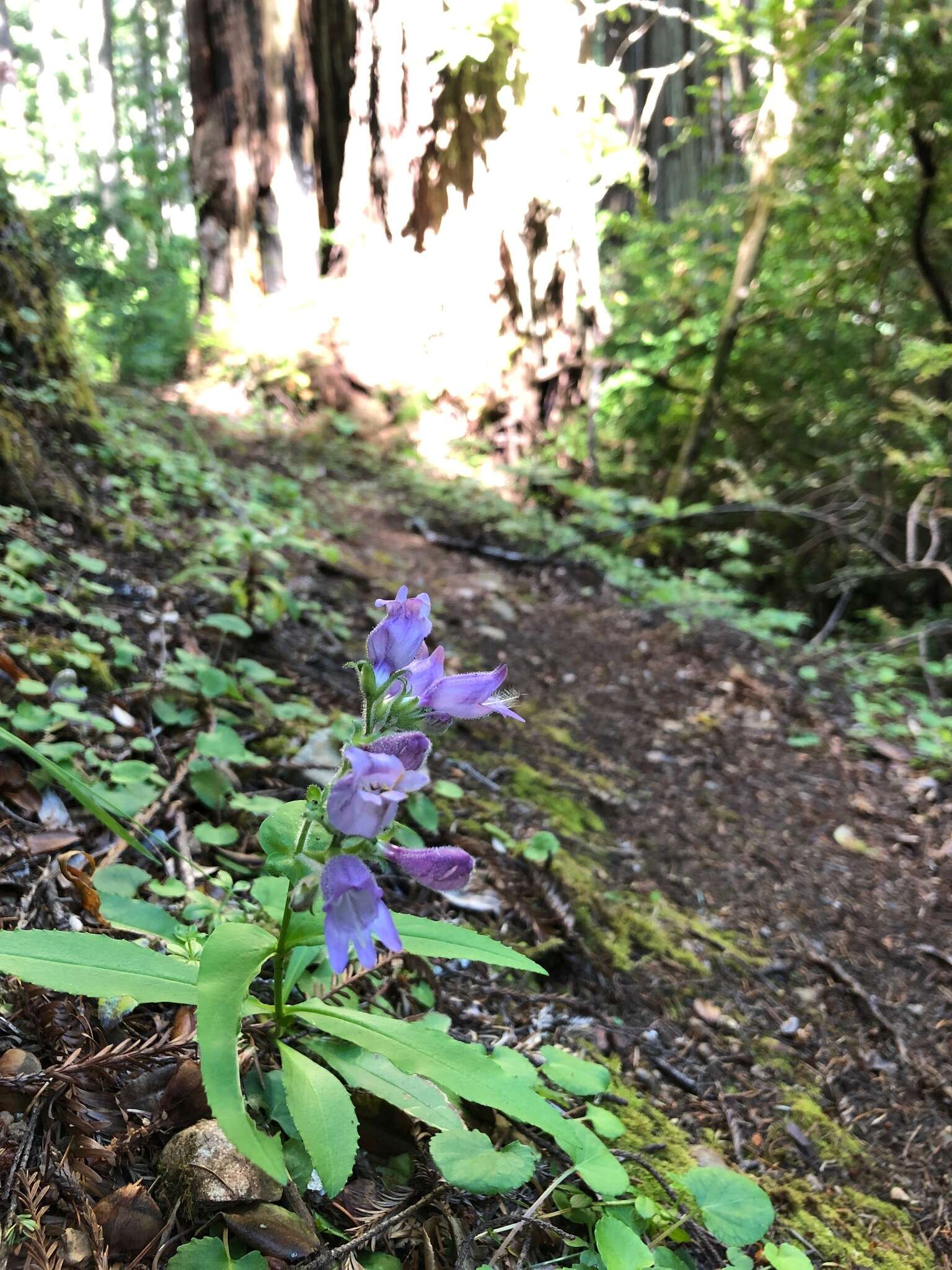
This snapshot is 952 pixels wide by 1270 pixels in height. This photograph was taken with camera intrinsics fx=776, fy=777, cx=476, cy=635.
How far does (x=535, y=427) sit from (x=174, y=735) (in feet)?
18.9

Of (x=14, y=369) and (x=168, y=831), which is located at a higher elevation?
(x=14, y=369)

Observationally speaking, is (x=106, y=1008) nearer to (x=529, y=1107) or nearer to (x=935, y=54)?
(x=529, y=1107)

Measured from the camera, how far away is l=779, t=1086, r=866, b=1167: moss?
5.58 feet

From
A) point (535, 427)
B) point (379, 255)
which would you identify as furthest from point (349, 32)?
point (535, 427)

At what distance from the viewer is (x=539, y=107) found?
21.0ft

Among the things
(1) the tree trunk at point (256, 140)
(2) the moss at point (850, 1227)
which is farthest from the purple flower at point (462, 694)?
(1) the tree trunk at point (256, 140)

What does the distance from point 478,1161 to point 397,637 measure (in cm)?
72

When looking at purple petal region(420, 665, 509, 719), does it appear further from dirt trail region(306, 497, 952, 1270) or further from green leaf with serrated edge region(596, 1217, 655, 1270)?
dirt trail region(306, 497, 952, 1270)

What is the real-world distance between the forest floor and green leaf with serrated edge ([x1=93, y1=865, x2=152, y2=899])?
0.05 m

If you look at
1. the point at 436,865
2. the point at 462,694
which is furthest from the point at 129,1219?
the point at 462,694

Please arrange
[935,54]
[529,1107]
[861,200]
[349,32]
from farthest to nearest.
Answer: [349,32] < [861,200] < [935,54] < [529,1107]

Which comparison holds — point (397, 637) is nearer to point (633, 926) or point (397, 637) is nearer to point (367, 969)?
point (367, 969)

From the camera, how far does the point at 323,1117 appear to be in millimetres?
989

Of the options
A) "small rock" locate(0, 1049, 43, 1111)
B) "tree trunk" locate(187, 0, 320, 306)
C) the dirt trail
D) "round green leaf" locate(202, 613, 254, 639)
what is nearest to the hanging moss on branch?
"round green leaf" locate(202, 613, 254, 639)
